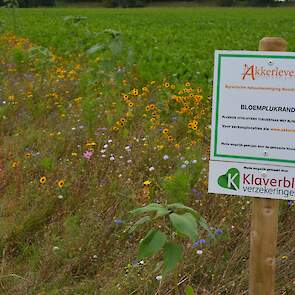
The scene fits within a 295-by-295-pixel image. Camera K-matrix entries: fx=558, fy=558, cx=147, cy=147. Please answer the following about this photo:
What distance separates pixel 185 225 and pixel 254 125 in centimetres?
49

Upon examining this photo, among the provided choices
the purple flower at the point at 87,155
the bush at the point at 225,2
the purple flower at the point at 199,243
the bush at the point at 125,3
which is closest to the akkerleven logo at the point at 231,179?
the purple flower at the point at 199,243

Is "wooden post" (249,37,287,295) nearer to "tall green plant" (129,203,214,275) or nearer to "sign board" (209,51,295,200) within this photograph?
"sign board" (209,51,295,200)

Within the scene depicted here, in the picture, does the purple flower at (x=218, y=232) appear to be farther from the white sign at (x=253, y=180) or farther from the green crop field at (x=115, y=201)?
the white sign at (x=253, y=180)

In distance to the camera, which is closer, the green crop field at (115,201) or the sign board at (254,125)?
the sign board at (254,125)

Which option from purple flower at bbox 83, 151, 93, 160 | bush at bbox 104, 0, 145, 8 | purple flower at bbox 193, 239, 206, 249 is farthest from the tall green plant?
bush at bbox 104, 0, 145, 8

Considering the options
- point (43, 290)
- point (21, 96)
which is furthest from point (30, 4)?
point (43, 290)

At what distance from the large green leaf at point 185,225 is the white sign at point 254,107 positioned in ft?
1.30

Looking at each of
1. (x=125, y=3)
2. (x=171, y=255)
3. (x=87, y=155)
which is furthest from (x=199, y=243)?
(x=125, y=3)

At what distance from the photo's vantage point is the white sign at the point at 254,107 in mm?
1953

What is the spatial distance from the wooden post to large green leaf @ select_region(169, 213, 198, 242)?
0.41 m

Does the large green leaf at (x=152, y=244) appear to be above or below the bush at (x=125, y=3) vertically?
above

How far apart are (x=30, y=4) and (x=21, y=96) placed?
5308 cm

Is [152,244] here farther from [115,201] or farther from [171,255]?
[115,201]

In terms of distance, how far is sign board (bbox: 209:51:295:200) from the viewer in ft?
6.42
